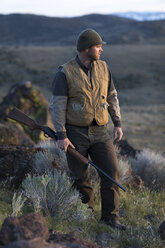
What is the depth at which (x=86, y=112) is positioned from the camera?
12.7 feet

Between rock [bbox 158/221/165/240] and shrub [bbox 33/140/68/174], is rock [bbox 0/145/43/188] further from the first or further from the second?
rock [bbox 158/221/165/240]

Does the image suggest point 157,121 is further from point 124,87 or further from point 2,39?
point 2,39

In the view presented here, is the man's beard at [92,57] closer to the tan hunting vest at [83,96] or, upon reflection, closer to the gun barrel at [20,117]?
the tan hunting vest at [83,96]

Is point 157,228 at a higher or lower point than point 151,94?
higher

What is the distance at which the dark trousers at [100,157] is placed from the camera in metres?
3.98

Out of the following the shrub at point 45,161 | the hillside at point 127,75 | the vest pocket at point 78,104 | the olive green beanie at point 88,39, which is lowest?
the hillside at point 127,75

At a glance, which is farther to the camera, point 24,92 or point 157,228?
point 24,92

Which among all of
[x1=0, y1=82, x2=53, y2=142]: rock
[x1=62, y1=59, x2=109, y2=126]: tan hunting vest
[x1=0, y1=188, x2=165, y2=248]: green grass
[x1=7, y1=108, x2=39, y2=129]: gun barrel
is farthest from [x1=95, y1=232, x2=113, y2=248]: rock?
[x1=0, y1=82, x2=53, y2=142]: rock

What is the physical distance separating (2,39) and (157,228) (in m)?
101

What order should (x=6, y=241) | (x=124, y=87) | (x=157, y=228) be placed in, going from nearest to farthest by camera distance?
(x=6, y=241) < (x=157, y=228) < (x=124, y=87)

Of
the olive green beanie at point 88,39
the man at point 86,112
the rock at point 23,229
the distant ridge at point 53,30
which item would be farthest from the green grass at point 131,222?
the distant ridge at point 53,30

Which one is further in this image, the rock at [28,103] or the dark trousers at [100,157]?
the rock at [28,103]

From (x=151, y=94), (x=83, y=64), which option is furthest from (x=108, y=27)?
(x=83, y=64)

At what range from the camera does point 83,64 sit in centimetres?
399
